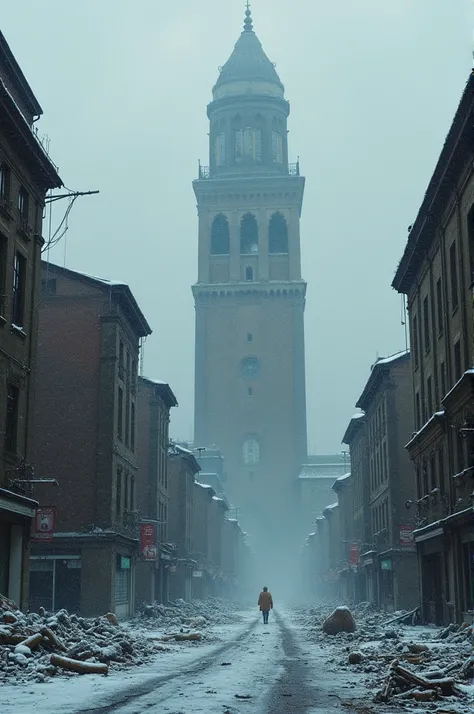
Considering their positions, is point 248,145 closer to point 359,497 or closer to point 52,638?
point 359,497

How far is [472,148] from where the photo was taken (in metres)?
31.3

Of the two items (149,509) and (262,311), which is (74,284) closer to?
(149,509)

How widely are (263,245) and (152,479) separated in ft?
231

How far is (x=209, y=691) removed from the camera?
16.8 m

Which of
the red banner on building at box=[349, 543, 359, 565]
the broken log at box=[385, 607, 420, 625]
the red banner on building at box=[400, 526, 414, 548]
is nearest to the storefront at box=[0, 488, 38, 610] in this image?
the broken log at box=[385, 607, 420, 625]

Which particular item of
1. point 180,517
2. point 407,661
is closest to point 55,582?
point 407,661

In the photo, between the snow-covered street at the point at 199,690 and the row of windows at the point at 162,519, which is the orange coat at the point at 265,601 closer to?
the row of windows at the point at 162,519

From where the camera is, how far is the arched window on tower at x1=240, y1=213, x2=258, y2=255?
130000mm

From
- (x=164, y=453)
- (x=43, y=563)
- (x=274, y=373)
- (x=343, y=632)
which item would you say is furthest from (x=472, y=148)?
(x=274, y=373)

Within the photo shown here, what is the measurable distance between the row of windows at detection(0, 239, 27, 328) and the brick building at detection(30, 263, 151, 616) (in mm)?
14380

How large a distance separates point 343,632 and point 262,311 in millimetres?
90680

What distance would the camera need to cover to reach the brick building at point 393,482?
2266 inches

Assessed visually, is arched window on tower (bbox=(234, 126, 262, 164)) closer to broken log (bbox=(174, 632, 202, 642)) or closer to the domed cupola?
the domed cupola

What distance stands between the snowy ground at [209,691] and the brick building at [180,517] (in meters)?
50.9
